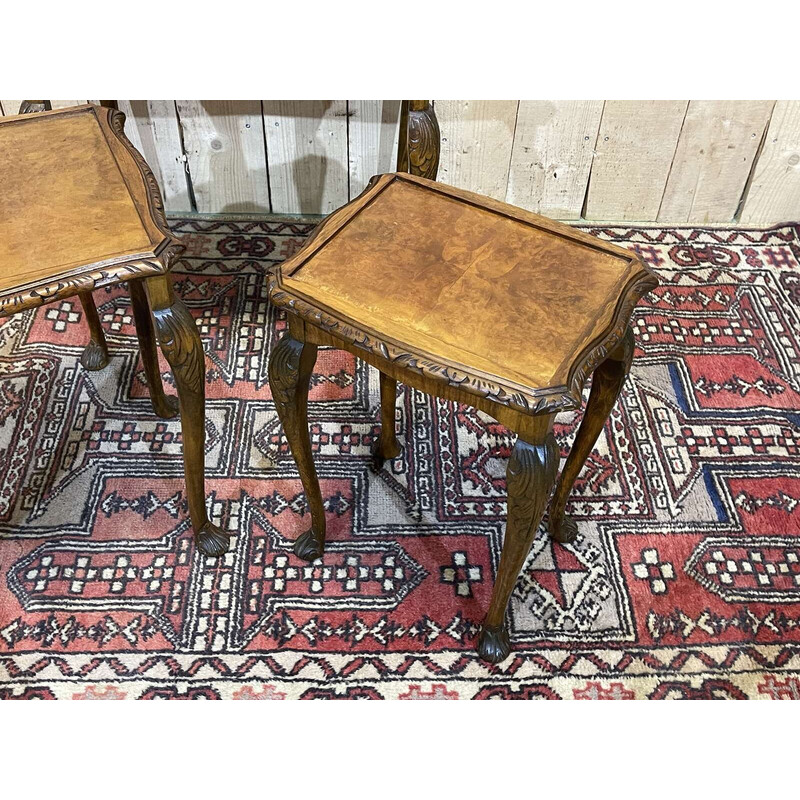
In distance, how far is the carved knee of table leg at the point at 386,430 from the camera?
5.91 feet

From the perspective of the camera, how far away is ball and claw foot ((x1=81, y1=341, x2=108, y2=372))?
6.88 feet

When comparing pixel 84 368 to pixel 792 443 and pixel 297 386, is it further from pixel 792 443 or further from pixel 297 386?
pixel 792 443

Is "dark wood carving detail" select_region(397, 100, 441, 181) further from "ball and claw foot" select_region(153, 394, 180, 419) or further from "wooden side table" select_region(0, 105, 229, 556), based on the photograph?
"ball and claw foot" select_region(153, 394, 180, 419)

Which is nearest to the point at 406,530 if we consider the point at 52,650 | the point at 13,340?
the point at 52,650

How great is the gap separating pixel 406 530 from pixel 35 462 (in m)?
0.84

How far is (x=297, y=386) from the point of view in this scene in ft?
4.68

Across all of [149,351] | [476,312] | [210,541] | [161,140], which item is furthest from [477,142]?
[210,541]

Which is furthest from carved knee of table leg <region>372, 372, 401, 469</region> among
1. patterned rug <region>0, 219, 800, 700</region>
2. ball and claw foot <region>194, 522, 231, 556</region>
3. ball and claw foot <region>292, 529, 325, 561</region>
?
ball and claw foot <region>194, 522, 231, 556</region>

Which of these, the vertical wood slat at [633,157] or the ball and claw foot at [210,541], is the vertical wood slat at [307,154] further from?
the ball and claw foot at [210,541]

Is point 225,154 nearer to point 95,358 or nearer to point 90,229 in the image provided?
point 95,358

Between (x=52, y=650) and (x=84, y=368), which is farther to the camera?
(x=84, y=368)

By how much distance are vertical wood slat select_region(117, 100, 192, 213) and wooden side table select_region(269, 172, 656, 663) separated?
1.03 m

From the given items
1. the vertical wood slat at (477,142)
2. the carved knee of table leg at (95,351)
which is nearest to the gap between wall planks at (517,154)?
the vertical wood slat at (477,142)

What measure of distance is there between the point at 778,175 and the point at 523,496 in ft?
5.51
